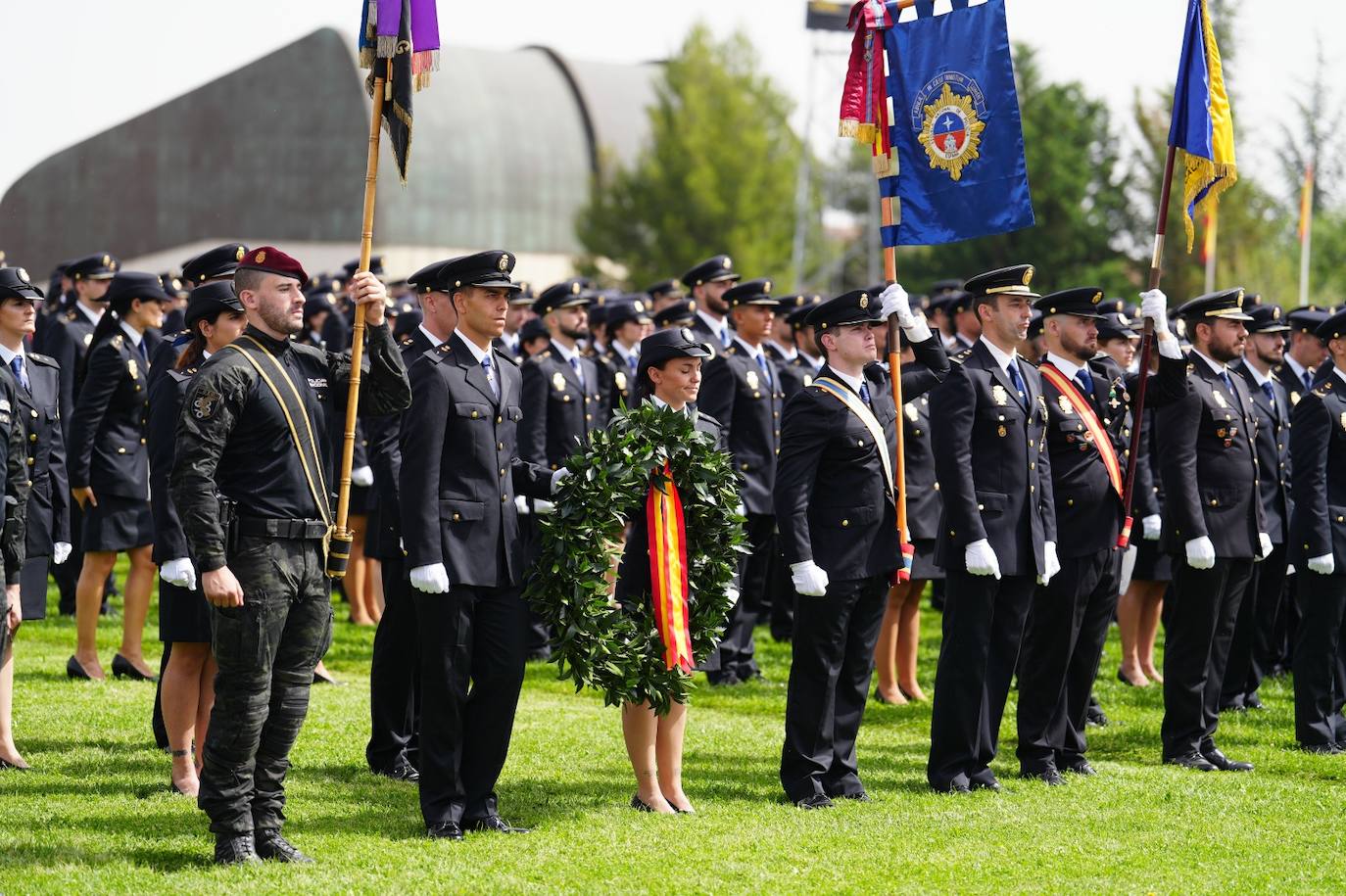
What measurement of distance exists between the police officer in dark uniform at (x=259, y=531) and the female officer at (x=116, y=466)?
3.68 m

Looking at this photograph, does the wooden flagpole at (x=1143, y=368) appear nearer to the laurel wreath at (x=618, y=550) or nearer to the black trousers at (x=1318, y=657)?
the black trousers at (x=1318, y=657)

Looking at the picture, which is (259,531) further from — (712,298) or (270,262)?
(712,298)

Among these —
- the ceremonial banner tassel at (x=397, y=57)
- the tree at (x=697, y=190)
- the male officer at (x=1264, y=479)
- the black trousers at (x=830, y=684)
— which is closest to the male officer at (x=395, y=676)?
the ceremonial banner tassel at (x=397, y=57)

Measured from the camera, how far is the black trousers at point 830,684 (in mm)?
8516

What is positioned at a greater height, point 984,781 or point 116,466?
point 116,466

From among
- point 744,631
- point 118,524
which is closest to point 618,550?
point 118,524

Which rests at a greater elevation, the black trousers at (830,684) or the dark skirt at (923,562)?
the dark skirt at (923,562)

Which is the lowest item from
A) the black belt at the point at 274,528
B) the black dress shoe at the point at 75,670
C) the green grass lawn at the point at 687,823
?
the green grass lawn at the point at 687,823

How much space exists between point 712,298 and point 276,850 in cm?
692

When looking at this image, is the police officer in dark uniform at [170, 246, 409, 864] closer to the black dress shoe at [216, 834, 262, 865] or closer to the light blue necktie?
the black dress shoe at [216, 834, 262, 865]

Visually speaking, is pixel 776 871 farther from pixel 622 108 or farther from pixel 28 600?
pixel 622 108

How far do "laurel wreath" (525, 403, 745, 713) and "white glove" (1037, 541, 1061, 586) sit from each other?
1.75m

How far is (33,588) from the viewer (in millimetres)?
9273

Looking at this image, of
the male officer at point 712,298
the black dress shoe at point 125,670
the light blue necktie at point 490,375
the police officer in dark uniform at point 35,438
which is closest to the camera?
the light blue necktie at point 490,375
